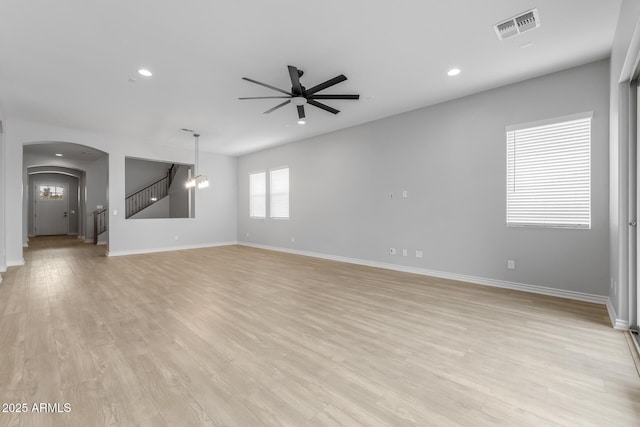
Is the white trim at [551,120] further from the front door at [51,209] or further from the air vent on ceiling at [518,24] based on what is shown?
the front door at [51,209]

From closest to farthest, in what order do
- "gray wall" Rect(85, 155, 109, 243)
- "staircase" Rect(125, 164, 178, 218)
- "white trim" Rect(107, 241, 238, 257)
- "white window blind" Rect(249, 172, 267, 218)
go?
"white trim" Rect(107, 241, 238, 257) → "white window blind" Rect(249, 172, 267, 218) → "gray wall" Rect(85, 155, 109, 243) → "staircase" Rect(125, 164, 178, 218)

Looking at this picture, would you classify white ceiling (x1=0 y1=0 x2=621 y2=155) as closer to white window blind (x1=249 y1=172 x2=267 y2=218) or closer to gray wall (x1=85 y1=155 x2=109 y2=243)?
white window blind (x1=249 y1=172 x2=267 y2=218)

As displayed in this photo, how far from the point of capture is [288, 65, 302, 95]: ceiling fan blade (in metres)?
3.28

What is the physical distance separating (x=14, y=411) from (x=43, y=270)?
5.27 metres

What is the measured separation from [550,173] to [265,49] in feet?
13.6

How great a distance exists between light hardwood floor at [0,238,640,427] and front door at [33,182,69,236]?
11.4 m

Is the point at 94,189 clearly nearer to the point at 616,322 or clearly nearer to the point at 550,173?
the point at 550,173

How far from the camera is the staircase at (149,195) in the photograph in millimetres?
11289

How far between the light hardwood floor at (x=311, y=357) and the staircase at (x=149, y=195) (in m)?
7.98

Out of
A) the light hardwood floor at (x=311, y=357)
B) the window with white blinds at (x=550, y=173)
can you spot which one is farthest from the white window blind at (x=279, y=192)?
the window with white blinds at (x=550, y=173)

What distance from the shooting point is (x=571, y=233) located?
3711 mm

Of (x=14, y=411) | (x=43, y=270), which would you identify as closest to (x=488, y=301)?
(x=14, y=411)

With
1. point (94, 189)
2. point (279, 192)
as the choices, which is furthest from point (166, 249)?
point (94, 189)

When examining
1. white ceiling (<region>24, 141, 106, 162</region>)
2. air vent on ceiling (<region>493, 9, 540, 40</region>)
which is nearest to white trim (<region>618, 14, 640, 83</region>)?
air vent on ceiling (<region>493, 9, 540, 40</region>)
